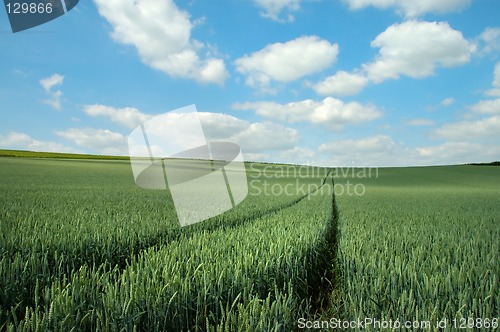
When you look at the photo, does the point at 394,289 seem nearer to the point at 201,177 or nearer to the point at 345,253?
the point at 345,253

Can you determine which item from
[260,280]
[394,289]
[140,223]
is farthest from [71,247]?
[394,289]

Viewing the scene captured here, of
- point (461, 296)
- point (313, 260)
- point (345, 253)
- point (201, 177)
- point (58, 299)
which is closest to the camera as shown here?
point (58, 299)

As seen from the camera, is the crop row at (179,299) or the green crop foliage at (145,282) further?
the green crop foliage at (145,282)

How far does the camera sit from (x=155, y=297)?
2754 mm

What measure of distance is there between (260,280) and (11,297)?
2.64 meters

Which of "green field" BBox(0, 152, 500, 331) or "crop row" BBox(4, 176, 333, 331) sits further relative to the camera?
"green field" BBox(0, 152, 500, 331)

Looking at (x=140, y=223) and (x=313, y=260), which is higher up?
(x=140, y=223)

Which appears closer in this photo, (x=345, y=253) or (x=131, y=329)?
(x=131, y=329)

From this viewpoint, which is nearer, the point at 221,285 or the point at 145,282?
the point at 221,285

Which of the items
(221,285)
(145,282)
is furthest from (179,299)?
(145,282)

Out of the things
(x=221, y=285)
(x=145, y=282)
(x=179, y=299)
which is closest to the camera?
(x=179, y=299)

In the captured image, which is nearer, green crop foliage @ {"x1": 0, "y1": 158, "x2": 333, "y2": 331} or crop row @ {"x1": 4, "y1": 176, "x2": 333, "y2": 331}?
crop row @ {"x1": 4, "y1": 176, "x2": 333, "y2": 331}

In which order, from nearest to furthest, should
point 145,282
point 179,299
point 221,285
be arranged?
point 179,299 < point 221,285 < point 145,282

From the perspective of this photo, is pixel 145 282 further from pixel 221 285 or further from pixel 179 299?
pixel 221 285
